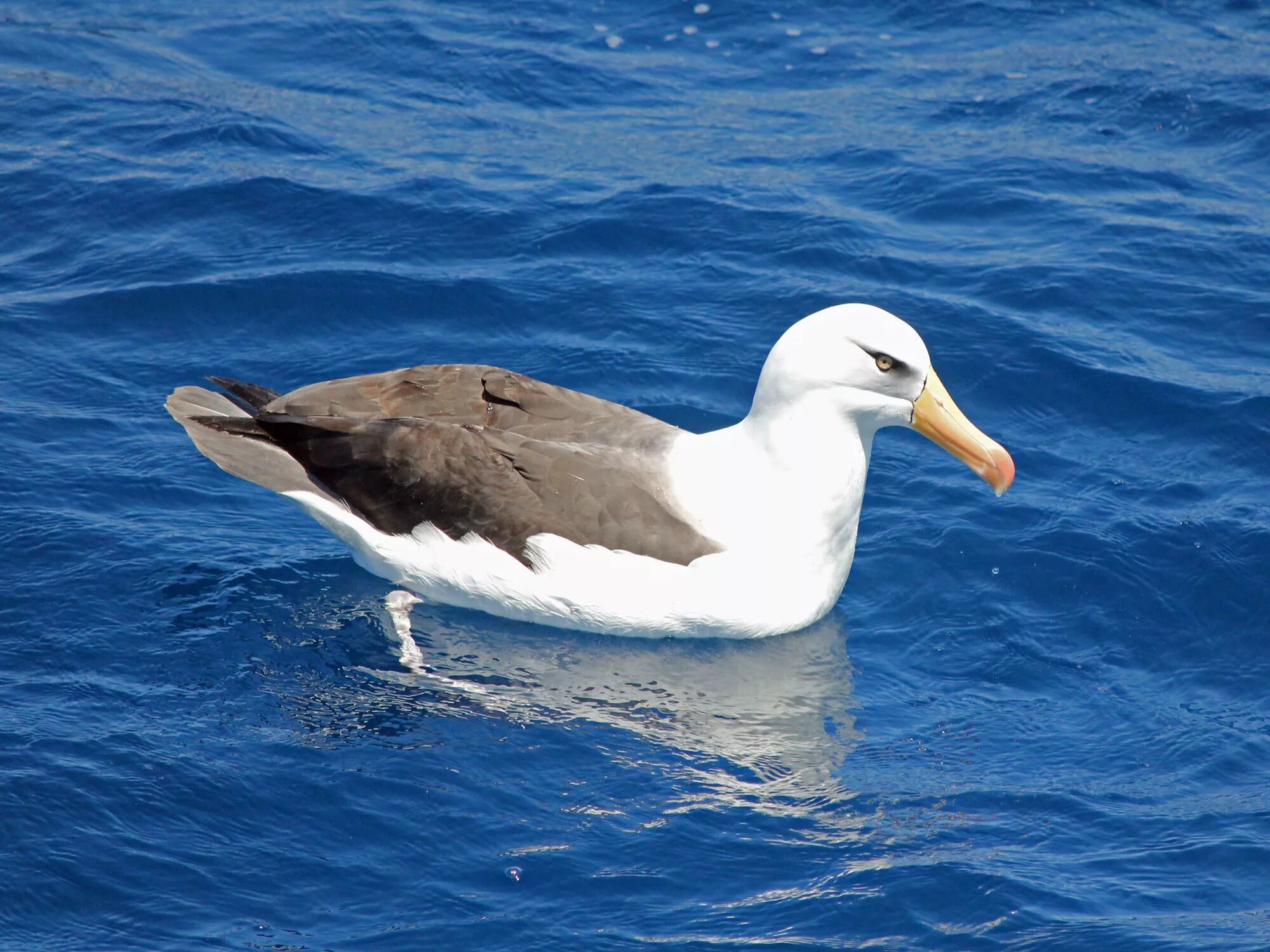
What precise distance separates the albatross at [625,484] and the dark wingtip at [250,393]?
34cm

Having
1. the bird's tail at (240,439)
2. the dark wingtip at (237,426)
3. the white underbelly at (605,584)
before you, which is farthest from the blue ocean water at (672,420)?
the dark wingtip at (237,426)

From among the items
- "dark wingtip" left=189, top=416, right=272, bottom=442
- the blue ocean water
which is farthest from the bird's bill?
"dark wingtip" left=189, top=416, right=272, bottom=442

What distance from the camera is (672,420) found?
10.4 metres

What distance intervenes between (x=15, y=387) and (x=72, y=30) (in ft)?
18.0

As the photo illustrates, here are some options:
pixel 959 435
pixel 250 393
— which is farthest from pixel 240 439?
pixel 959 435

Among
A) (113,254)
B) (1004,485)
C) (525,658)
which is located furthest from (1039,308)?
(113,254)

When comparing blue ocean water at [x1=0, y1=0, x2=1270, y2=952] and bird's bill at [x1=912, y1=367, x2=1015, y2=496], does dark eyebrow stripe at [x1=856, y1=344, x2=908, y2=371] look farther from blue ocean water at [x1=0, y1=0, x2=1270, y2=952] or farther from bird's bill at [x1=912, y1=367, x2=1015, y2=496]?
blue ocean water at [x1=0, y1=0, x2=1270, y2=952]

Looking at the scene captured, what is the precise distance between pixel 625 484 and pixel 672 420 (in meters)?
2.31

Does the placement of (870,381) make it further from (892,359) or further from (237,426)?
(237,426)

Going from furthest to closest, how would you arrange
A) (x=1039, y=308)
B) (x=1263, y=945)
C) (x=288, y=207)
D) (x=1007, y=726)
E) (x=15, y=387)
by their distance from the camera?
1. (x=288, y=207)
2. (x=1039, y=308)
3. (x=15, y=387)
4. (x=1007, y=726)
5. (x=1263, y=945)

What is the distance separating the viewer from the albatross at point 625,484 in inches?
316

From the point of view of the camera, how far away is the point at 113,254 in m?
11.5

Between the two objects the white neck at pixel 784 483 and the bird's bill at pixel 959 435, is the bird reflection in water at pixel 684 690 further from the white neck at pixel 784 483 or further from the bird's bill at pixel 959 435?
the bird's bill at pixel 959 435

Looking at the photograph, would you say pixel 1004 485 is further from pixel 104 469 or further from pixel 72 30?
pixel 72 30
